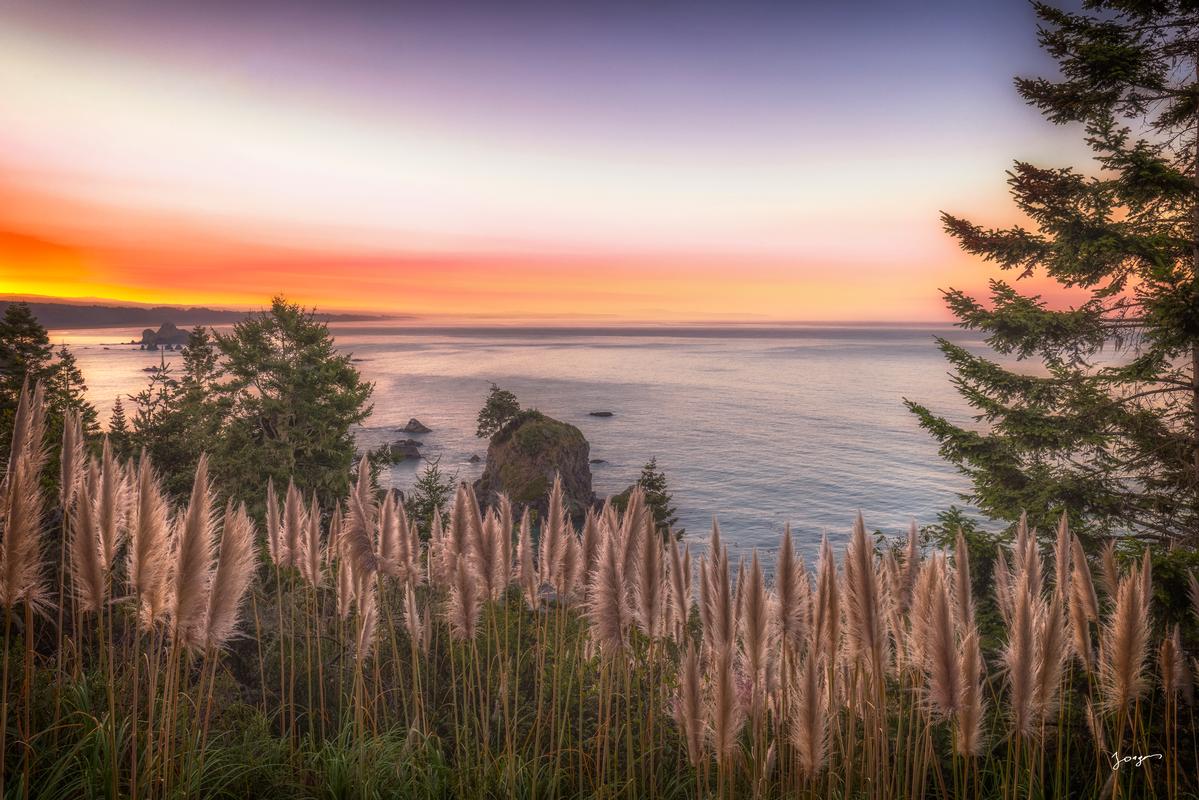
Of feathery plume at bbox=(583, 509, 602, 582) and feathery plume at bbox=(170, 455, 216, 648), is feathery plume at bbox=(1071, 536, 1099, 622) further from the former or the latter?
feathery plume at bbox=(170, 455, 216, 648)

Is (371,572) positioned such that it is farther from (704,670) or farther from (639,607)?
(704,670)

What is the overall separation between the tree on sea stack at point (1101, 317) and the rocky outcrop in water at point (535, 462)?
2907cm

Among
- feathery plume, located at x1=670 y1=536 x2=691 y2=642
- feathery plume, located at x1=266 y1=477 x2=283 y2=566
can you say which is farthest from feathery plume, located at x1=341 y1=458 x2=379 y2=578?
feathery plume, located at x1=670 y1=536 x2=691 y2=642

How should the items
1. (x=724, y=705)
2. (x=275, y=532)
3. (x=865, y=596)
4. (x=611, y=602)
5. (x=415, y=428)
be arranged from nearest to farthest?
(x=724, y=705), (x=865, y=596), (x=611, y=602), (x=275, y=532), (x=415, y=428)

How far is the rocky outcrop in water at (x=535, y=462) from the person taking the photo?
1567 inches

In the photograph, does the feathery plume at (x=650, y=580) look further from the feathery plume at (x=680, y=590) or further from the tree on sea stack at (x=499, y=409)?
the tree on sea stack at (x=499, y=409)

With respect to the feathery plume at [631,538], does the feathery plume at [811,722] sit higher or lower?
lower

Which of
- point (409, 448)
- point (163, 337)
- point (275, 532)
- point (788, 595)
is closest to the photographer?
point (788, 595)

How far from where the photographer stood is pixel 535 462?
4078 cm

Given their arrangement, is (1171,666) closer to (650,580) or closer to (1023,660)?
(1023,660)

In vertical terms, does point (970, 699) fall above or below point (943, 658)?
below

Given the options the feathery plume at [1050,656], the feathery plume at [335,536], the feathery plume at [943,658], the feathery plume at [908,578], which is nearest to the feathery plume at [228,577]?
the feathery plume at [335,536]

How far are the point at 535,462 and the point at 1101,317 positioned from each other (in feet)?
109

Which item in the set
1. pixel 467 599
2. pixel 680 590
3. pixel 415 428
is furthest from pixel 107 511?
pixel 415 428
